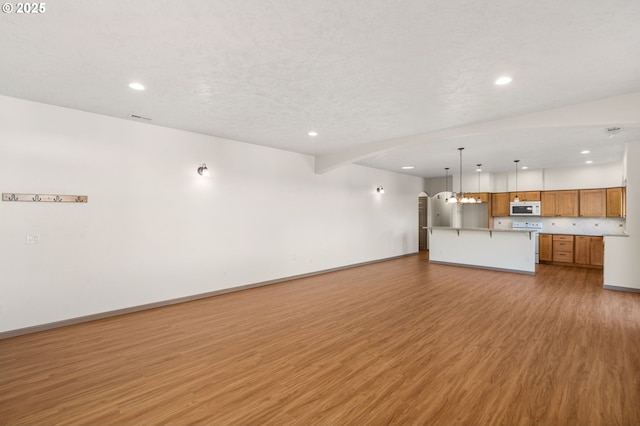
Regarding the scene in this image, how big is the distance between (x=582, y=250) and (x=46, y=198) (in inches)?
468

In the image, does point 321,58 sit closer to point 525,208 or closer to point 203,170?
point 203,170

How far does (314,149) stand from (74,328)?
4973 mm

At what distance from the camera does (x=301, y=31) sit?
2.25m

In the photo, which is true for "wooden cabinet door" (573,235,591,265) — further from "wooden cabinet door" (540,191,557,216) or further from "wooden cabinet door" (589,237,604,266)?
"wooden cabinet door" (540,191,557,216)

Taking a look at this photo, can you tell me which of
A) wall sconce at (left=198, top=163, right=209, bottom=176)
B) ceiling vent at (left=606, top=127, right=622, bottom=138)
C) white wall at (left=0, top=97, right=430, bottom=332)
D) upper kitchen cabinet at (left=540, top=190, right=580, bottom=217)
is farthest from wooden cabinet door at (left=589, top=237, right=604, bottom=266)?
wall sconce at (left=198, top=163, right=209, bottom=176)

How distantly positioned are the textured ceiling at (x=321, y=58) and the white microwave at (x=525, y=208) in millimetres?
6380

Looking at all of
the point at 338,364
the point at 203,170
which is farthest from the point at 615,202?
the point at 203,170

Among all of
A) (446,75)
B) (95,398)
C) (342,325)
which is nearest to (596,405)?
(342,325)

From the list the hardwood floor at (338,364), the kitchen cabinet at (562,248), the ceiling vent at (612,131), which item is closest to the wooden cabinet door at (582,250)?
the kitchen cabinet at (562,248)

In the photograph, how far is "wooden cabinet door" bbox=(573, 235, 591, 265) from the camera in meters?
8.04

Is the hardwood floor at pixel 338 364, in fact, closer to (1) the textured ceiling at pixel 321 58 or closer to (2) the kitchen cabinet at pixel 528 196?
(1) the textured ceiling at pixel 321 58

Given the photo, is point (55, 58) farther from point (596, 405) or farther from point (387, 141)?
point (596, 405)

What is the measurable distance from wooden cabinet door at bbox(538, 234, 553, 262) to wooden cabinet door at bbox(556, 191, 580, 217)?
78 cm

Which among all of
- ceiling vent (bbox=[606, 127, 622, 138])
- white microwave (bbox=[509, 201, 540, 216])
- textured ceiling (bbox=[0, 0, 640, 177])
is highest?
textured ceiling (bbox=[0, 0, 640, 177])
